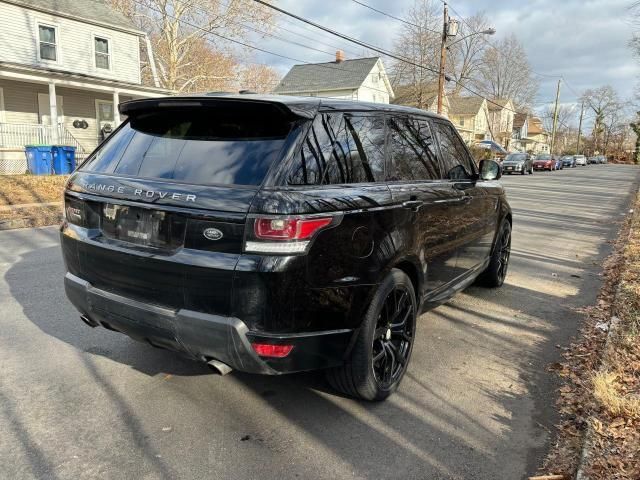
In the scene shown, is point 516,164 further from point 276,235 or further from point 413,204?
point 276,235

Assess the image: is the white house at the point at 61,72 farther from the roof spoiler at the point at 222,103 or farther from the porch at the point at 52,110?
the roof spoiler at the point at 222,103

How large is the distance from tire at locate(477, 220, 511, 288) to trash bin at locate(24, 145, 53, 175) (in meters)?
14.9

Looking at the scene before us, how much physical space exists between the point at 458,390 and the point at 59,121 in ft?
72.0

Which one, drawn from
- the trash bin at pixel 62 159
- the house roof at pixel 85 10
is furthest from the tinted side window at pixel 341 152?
the house roof at pixel 85 10

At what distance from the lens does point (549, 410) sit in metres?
3.31

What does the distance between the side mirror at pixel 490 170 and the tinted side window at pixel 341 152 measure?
7.03 ft

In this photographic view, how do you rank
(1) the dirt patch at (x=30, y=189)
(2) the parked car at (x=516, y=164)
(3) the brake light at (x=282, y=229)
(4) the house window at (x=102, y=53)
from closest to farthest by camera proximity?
(3) the brake light at (x=282, y=229) → (1) the dirt patch at (x=30, y=189) → (4) the house window at (x=102, y=53) → (2) the parked car at (x=516, y=164)

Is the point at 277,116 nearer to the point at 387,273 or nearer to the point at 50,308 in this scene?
the point at 387,273

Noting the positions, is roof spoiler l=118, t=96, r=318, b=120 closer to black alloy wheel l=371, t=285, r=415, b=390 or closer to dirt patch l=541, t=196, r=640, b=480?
black alloy wheel l=371, t=285, r=415, b=390

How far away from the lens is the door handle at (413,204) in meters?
3.36

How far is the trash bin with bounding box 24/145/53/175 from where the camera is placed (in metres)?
15.8

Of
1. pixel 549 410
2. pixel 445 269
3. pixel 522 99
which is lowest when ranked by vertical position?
pixel 549 410

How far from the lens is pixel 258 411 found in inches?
124

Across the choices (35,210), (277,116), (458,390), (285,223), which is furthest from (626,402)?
(35,210)
